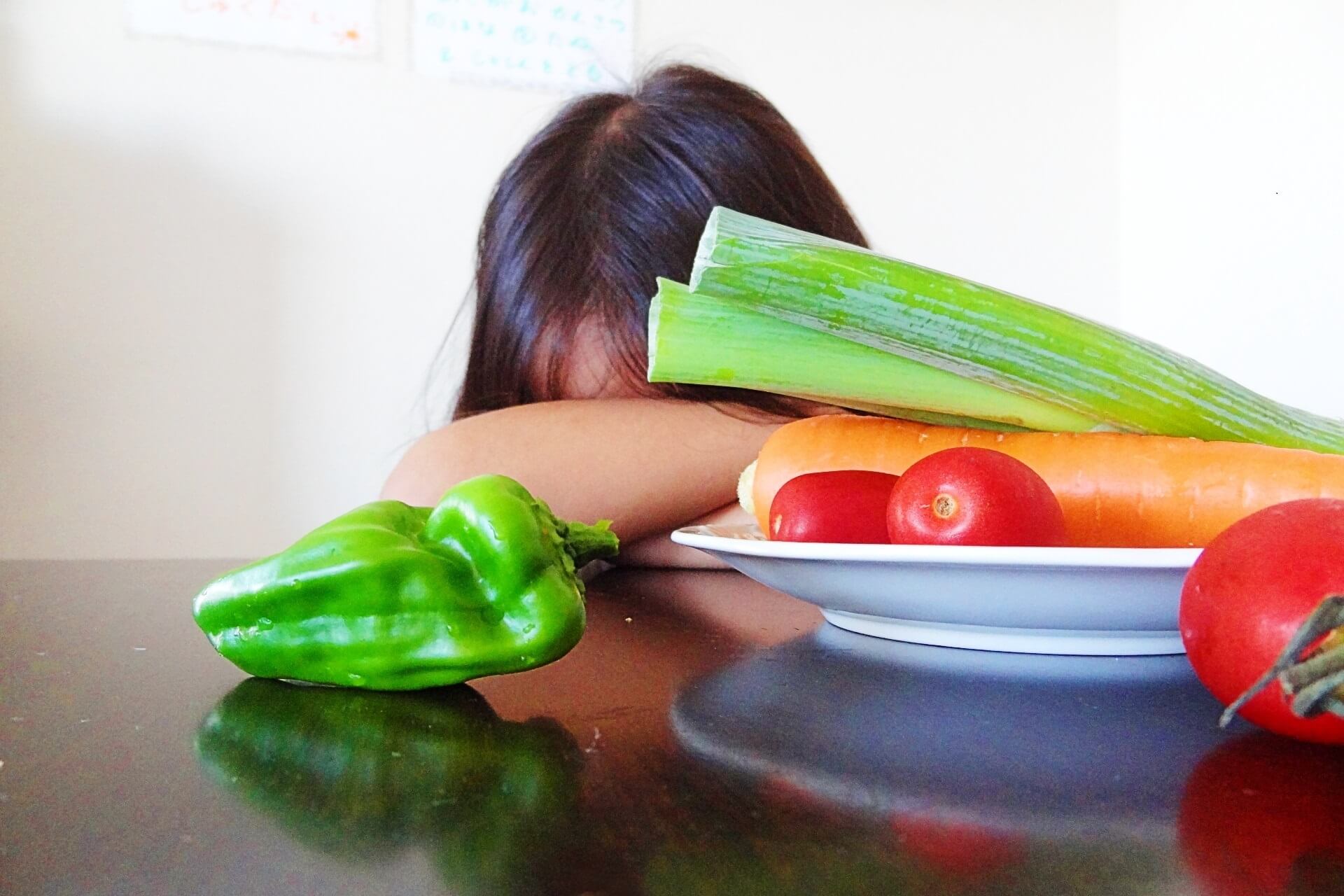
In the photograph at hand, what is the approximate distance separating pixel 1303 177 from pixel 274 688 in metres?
2.05

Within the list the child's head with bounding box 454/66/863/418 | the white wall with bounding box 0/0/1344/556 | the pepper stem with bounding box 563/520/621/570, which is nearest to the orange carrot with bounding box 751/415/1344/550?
the pepper stem with bounding box 563/520/621/570

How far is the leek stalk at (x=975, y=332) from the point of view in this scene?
0.45m

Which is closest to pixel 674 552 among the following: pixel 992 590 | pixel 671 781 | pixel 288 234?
pixel 992 590

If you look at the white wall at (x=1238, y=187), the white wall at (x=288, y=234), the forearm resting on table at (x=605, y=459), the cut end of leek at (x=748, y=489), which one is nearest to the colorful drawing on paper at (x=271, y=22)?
the white wall at (x=288, y=234)

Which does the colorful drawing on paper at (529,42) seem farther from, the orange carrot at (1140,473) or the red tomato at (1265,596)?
the red tomato at (1265,596)

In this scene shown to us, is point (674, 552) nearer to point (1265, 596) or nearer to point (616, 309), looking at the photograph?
point (616, 309)

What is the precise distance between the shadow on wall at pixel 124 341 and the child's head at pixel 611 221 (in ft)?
2.80

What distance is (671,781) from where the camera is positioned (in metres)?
0.27

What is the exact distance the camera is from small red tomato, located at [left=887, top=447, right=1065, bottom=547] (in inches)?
16.2

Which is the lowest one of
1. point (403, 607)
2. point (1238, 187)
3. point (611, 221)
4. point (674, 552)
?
point (674, 552)

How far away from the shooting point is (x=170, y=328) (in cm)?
181

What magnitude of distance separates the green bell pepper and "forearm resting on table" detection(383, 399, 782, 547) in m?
0.38

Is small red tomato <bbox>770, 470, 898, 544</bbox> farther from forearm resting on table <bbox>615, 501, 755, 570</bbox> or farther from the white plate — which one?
forearm resting on table <bbox>615, 501, 755, 570</bbox>

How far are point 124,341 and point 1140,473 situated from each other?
1.81 metres
